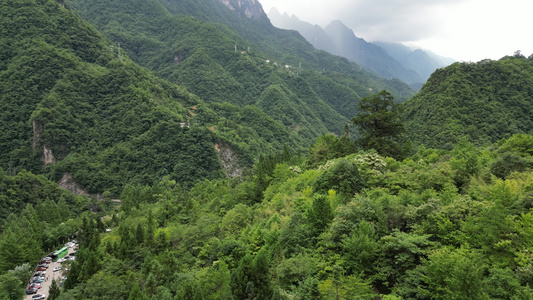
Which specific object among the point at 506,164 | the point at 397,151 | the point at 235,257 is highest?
the point at 506,164

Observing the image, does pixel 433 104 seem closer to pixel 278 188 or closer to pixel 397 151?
pixel 397 151

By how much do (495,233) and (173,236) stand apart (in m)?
32.5

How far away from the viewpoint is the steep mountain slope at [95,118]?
102062 mm

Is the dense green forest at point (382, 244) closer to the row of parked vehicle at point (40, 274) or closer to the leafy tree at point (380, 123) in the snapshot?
the leafy tree at point (380, 123)

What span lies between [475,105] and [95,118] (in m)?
125

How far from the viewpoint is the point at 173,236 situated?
36.1 meters

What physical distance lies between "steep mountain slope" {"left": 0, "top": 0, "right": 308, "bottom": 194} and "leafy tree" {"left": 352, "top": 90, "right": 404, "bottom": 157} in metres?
63.8

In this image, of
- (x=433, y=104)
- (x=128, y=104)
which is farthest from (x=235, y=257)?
(x=128, y=104)

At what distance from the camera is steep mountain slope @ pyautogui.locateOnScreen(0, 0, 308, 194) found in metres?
102

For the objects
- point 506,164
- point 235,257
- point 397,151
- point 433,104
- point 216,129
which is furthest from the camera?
point 216,129

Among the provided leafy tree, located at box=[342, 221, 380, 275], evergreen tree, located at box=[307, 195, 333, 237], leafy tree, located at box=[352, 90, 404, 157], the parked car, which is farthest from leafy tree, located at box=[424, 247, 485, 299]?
the parked car

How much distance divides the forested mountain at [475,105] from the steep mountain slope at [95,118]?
58.1 metres

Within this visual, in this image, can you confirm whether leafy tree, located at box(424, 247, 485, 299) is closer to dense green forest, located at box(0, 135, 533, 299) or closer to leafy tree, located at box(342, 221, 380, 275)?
dense green forest, located at box(0, 135, 533, 299)

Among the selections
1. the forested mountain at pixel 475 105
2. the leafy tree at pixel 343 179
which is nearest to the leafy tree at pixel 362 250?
the leafy tree at pixel 343 179
